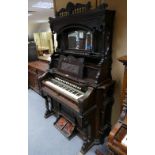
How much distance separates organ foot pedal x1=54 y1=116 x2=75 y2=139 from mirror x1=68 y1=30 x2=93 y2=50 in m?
1.25

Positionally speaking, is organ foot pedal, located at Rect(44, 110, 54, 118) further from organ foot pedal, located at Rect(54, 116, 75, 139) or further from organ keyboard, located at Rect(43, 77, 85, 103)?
organ keyboard, located at Rect(43, 77, 85, 103)

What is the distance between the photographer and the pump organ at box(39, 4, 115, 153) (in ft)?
5.87

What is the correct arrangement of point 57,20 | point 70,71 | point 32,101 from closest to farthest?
point 70,71 → point 57,20 → point 32,101

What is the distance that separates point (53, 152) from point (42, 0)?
302 cm

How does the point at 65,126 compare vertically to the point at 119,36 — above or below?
below

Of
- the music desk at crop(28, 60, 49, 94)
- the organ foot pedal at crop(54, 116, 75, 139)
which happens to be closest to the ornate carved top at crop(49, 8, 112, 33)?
the music desk at crop(28, 60, 49, 94)

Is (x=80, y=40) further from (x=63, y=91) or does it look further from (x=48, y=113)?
(x=48, y=113)

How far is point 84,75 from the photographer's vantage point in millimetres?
2047

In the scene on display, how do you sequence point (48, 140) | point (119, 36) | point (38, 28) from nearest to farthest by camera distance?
1. point (119, 36)
2. point (48, 140)
3. point (38, 28)

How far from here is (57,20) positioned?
230 cm

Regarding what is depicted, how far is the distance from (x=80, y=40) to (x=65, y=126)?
4.64ft

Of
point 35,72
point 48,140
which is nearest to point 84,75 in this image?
point 48,140
